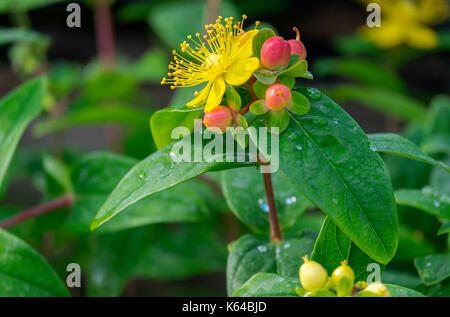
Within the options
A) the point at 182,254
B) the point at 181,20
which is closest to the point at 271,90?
the point at 182,254

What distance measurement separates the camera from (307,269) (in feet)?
1.38

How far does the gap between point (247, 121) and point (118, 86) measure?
0.84 m

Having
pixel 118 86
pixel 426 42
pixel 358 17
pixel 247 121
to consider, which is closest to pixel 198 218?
pixel 247 121

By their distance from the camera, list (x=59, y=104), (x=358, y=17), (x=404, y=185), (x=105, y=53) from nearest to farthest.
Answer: (x=404, y=185), (x=59, y=104), (x=105, y=53), (x=358, y=17)

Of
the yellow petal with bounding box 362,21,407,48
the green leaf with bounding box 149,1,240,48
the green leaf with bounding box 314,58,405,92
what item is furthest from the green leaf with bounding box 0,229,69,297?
the yellow petal with bounding box 362,21,407,48

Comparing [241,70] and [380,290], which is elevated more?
[241,70]

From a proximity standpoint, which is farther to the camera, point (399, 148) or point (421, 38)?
point (421, 38)

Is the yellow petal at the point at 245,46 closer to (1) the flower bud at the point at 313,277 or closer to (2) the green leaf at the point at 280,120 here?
(2) the green leaf at the point at 280,120

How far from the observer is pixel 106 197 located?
0.77 m

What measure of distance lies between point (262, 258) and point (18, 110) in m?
0.42

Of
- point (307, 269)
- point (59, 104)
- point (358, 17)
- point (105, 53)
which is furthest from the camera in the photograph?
point (358, 17)

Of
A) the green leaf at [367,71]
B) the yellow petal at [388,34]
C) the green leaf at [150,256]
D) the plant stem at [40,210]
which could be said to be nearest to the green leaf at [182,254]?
the green leaf at [150,256]

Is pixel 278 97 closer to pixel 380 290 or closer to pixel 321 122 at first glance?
pixel 321 122
